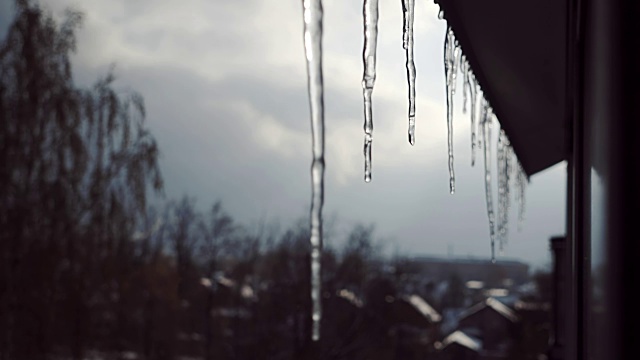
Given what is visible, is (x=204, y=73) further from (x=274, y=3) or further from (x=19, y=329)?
(x=19, y=329)

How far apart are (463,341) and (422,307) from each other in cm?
114

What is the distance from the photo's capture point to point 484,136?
5.32 ft

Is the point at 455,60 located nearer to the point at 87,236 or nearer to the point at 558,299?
the point at 558,299

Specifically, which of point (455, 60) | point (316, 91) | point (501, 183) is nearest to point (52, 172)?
point (501, 183)

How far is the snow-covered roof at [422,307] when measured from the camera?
39.5ft

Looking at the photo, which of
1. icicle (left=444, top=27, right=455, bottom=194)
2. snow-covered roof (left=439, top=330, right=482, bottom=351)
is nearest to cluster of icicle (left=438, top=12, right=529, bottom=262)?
icicle (left=444, top=27, right=455, bottom=194)

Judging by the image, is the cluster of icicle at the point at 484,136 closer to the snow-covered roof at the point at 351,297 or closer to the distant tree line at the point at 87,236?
the distant tree line at the point at 87,236

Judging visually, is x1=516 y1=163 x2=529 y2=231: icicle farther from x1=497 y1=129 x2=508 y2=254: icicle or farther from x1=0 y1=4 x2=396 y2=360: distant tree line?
x1=0 y1=4 x2=396 y2=360: distant tree line

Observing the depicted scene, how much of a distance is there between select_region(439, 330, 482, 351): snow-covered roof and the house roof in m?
11.0

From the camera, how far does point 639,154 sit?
37cm

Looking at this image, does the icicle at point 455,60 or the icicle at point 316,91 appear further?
the icicle at point 455,60

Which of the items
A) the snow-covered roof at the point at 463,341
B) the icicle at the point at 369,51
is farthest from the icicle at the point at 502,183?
the snow-covered roof at the point at 463,341

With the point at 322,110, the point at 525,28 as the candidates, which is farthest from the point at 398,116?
the point at 322,110

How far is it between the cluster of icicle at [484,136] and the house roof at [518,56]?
2 centimetres
